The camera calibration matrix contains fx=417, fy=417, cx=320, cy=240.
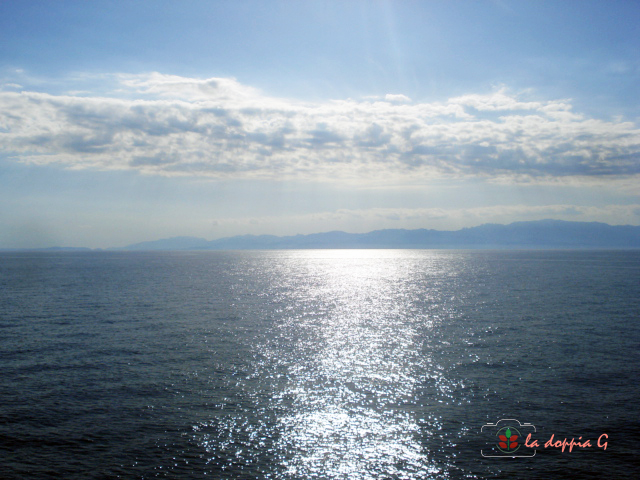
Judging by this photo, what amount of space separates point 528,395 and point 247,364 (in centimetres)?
2178

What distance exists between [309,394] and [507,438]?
12602 millimetres

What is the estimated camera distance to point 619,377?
105 ft

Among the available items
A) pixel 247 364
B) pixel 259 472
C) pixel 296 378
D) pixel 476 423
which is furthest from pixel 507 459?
pixel 247 364

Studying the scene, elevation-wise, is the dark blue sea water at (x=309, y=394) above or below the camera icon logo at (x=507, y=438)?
above

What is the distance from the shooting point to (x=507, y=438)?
908 inches

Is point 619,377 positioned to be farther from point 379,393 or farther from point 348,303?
point 348,303

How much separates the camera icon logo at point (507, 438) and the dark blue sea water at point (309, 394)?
Answer: 1.38 ft

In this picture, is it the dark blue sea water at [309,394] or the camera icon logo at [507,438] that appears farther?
the camera icon logo at [507,438]

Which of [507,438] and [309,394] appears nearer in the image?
[507,438]

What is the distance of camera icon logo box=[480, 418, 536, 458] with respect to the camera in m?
21.8

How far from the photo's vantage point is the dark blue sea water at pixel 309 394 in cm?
2075

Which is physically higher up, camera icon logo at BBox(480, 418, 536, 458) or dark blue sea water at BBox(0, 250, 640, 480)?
dark blue sea water at BBox(0, 250, 640, 480)

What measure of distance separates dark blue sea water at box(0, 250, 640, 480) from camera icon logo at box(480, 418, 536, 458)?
1.38 ft

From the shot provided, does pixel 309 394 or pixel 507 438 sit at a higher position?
pixel 309 394
